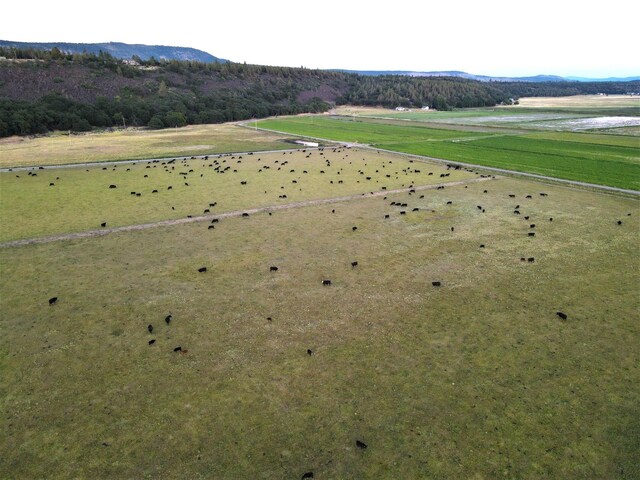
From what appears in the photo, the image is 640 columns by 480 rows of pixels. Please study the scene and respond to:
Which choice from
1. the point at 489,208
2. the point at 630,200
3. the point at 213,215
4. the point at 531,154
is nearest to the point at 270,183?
the point at 213,215

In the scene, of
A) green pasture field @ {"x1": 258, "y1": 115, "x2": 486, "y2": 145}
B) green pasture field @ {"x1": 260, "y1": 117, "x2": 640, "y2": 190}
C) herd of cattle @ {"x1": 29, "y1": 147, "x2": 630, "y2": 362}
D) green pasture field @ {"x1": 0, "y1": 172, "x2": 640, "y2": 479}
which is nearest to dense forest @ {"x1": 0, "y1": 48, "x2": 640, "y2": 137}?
green pasture field @ {"x1": 258, "y1": 115, "x2": 486, "y2": 145}

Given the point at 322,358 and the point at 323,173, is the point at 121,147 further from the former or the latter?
the point at 322,358

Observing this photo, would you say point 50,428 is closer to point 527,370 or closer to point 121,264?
point 121,264

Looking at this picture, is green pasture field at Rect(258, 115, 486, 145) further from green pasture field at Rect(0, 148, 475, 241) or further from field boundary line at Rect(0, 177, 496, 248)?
field boundary line at Rect(0, 177, 496, 248)

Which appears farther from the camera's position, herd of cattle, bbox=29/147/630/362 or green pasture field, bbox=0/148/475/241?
green pasture field, bbox=0/148/475/241

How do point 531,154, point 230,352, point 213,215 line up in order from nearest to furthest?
point 230,352 < point 213,215 < point 531,154

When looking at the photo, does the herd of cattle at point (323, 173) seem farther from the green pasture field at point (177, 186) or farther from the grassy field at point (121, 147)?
the grassy field at point (121, 147)

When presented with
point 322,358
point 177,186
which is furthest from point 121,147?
point 322,358
